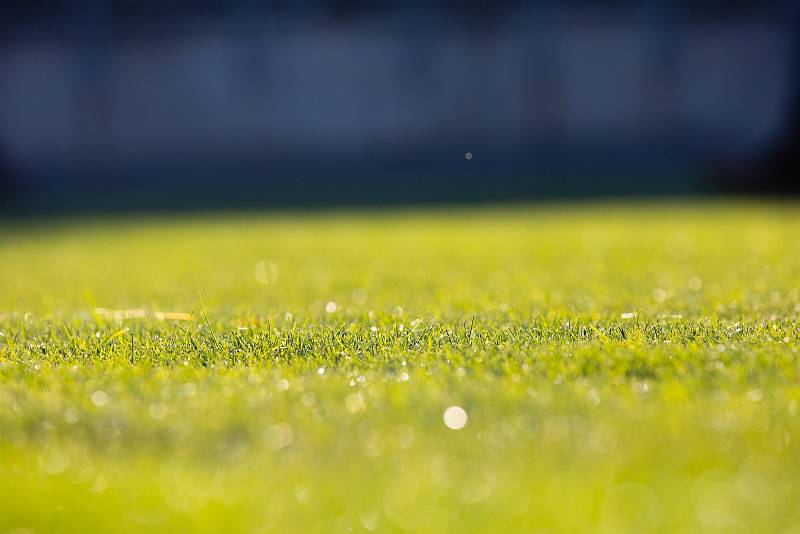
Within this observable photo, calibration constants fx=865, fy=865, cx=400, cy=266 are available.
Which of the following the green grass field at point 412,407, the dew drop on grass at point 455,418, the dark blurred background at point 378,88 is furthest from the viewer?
the dark blurred background at point 378,88

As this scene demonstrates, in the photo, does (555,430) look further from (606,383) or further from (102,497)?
(102,497)

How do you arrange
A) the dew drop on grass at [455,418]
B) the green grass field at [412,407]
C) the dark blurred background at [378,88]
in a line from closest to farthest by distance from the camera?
1. the green grass field at [412,407]
2. the dew drop on grass at [455,418]
3. the dark blurred background at [378,88]

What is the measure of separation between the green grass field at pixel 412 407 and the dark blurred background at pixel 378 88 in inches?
604

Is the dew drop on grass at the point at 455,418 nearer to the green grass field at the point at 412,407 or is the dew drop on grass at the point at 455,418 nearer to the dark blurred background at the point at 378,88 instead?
the green grass field at the point at 412,407

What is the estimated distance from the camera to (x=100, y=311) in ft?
13.2

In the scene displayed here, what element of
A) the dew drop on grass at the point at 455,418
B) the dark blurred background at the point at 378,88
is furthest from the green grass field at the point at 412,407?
the dark blurred background at the point at 378,88

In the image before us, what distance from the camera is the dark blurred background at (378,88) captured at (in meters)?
19.4

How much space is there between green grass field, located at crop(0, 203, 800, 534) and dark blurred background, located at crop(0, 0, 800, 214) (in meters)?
15.4

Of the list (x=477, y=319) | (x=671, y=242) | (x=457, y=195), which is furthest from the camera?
(x=457, y=195)

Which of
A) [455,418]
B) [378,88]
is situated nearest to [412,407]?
[455,418]

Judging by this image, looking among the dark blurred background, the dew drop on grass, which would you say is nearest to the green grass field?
the dew drop on grass

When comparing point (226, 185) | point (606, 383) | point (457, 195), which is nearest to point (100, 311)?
point (606, 383)

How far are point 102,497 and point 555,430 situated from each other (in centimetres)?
102

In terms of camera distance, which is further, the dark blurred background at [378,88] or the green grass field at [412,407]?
the dark blurred background at [378,88]
